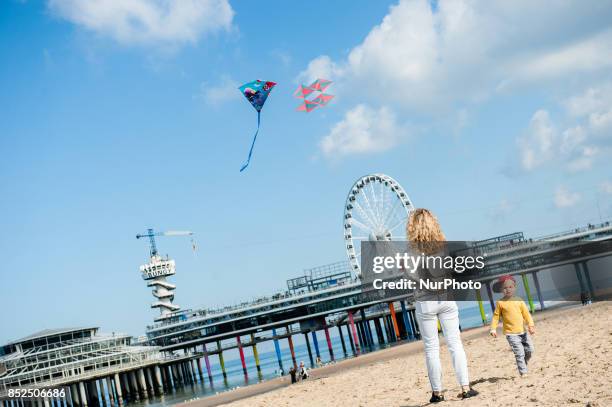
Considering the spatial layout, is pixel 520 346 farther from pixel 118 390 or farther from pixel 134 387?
pixel 134 387

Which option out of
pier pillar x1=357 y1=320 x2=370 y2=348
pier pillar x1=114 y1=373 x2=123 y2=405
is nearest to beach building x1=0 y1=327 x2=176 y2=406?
pier pillar x1=114 y1=373 x2=123 y2=405

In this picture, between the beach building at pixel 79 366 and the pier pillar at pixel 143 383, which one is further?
the pier pillar at pixel 143 383

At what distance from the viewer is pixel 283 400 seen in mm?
15500

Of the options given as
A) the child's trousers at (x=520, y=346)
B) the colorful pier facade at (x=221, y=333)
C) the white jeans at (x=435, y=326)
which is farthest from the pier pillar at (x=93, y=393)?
the white jeans at (x=435, y=326)

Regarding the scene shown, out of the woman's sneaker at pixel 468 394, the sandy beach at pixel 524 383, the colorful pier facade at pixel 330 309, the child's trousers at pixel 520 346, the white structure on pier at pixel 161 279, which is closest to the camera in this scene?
the sandy beach at pixel 524 383

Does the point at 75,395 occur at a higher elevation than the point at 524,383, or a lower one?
lower

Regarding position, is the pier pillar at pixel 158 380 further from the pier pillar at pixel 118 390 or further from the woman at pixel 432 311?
the woman at pixel 432 311

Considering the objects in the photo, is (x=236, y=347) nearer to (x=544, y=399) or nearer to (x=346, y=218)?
(x=346, y=218)

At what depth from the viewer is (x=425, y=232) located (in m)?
7.27

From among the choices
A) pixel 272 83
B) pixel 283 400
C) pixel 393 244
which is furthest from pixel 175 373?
pixel 283 400

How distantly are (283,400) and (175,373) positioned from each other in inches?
2239

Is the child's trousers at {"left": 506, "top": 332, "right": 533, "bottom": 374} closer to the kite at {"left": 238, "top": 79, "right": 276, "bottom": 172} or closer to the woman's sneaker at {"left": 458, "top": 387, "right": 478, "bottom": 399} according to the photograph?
the woman's sneaker at {"left": 458, "top": 387, "right": 478, "bottom": 399}

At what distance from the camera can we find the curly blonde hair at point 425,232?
286 inches

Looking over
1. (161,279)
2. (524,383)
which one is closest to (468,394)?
(524,383)
